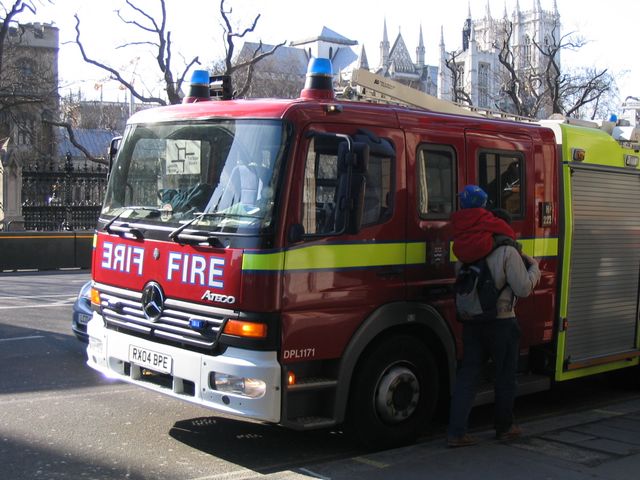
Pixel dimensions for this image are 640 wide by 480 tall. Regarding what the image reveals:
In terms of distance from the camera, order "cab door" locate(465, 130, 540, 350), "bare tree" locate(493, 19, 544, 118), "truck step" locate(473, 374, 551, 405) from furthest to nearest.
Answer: "bare tree" locate(493, 19, 544, 118) → "cab door" locate(465, 130, 540, 350) → "truck step" locate(473, 374, 551, 405)

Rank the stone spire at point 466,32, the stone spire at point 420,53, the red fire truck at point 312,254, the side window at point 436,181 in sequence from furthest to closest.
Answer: the stone spire at point 420,53 < the stone spire at point 466,32 < the side window at point 436,181 < the red fire truck at point 312,254

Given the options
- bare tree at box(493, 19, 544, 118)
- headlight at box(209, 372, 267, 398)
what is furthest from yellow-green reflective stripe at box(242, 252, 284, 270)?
bare tree at box(493, 19, 544, 118)

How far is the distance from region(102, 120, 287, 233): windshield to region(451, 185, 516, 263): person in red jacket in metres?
1.52

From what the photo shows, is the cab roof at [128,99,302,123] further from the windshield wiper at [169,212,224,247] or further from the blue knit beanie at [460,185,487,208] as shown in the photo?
the blue knit beanie at [460,185,487,208]

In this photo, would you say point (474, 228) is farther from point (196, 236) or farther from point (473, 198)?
point (196, 236)

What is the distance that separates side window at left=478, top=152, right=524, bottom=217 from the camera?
250 inches

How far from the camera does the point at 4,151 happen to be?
2539 centimetres

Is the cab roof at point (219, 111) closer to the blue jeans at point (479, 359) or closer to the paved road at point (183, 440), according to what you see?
the blue jeans at point (479, 359)

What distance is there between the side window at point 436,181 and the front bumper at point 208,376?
5.88 feet

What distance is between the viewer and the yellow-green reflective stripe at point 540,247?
6.57 metres

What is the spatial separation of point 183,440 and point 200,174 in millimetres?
2079

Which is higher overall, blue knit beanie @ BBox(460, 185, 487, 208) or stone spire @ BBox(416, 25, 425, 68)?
stone spire @ BBox(416, 25, 425, 68)

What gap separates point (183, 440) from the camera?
A: 19.4ft

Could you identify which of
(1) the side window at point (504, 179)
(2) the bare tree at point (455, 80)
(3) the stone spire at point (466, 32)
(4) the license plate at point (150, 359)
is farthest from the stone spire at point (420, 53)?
(4) the license plate at point (150, 359)
